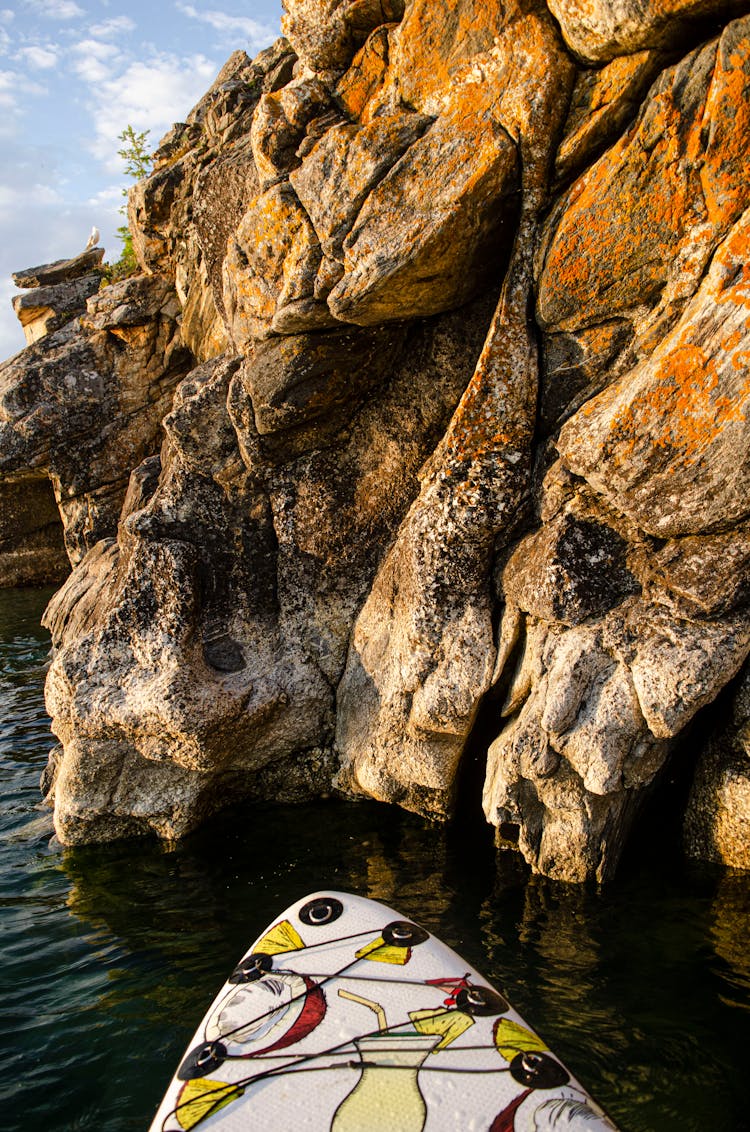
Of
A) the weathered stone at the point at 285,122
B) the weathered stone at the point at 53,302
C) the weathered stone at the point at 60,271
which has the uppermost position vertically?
the weathered stone at the point at 60,271

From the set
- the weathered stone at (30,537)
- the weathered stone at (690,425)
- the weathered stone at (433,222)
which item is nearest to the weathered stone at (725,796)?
the weathered stone at (690,425)

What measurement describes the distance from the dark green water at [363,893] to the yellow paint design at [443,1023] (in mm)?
805

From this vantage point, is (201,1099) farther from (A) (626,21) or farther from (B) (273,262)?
(A) (626,21)

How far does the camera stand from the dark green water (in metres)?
6.03

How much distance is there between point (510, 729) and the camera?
8.55 metres

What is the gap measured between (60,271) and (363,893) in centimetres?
1815

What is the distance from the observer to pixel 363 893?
8453mm

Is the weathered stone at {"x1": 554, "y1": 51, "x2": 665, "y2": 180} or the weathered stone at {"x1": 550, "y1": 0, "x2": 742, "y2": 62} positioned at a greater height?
the weathered stone at {"x1": 550, "y1": 0, "x2": 742, "y2": 62}

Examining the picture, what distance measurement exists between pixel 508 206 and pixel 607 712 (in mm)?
A: 5386

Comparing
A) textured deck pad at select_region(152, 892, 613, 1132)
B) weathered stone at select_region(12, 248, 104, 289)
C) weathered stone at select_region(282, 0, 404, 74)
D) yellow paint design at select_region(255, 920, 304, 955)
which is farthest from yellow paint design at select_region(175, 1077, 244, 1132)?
weathered stone at select_region(12, 248, 104, 289)

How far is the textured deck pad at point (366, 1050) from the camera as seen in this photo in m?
5.30

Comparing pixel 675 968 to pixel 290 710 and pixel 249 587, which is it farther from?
pixel 249 587

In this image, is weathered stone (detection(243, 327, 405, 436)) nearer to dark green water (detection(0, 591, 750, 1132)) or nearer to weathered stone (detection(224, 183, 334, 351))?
weathered stone (detection(224, 183, 334, 351))

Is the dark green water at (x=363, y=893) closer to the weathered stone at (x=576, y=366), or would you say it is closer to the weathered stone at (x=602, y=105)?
the weathered stone at (x=576, y=366)
